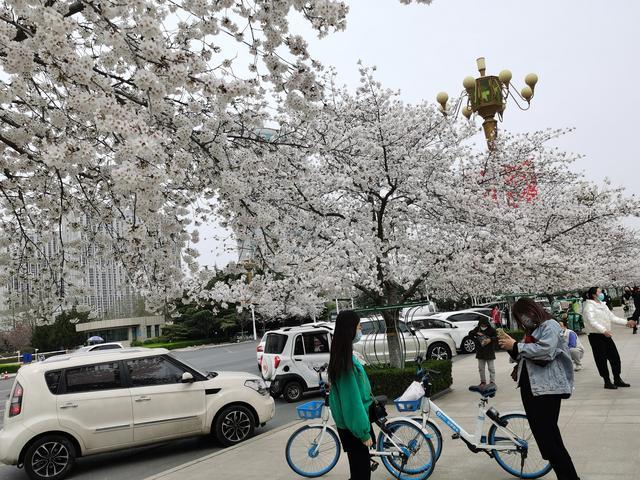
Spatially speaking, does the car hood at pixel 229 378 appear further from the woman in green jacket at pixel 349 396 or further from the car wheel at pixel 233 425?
the woman in green jacket at pixel 349 396

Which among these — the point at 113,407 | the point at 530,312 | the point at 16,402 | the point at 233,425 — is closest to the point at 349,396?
the point at 530,312

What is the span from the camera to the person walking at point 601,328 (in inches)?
331

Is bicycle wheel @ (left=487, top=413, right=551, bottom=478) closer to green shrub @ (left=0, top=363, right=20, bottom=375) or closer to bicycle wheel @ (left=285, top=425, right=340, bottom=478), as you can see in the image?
bicycle wheel @ (left=285, top=425, right=340, bottom=478)

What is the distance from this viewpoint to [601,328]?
8359 millimetres

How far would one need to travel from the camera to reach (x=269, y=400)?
8.59m

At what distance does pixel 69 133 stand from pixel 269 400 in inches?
196

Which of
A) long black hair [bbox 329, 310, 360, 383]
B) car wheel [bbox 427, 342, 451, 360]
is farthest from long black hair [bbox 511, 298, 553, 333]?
Answer: car wheel [bbox 427, 342, 451, 360]

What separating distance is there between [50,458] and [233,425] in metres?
2.47

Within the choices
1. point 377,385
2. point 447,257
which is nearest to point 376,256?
point 447,257

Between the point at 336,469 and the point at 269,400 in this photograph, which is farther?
the point at 269,400

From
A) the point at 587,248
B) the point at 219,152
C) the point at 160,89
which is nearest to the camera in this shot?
the point at 160,89

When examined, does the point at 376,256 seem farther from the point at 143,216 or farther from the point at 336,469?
the point at 143,216

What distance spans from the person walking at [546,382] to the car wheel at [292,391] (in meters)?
7.99

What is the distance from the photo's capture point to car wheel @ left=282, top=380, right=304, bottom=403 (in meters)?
12.0
